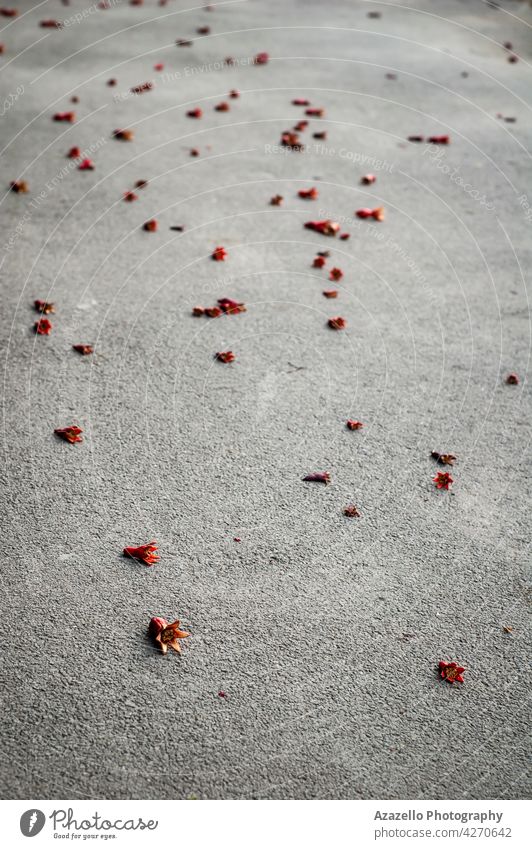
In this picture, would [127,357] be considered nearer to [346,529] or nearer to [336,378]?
[336,378]

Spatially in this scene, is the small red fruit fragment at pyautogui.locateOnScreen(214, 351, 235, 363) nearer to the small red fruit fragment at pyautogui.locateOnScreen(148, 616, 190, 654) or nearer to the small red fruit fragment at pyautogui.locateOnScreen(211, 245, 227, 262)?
the small red fruit fragment at pyautogui.locateOnScreen(211, 245, 227, 262)

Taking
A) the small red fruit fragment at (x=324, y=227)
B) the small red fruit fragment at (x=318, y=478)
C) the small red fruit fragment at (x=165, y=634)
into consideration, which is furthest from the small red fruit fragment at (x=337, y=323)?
the small red fruit fragment at (x=165, y=634)

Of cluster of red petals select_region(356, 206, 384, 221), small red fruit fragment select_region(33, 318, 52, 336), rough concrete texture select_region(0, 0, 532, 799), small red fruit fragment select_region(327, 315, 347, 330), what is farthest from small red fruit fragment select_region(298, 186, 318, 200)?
small red fruit fragment select_region(33, 318, 52, 336)

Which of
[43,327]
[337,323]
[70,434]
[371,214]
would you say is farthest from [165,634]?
[371,214]

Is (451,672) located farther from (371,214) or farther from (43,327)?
(371,214)

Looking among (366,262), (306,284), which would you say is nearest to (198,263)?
(306,284)

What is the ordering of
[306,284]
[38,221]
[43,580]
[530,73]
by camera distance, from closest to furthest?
[43,580]
[306,284]
[38,221]
[530,73]
